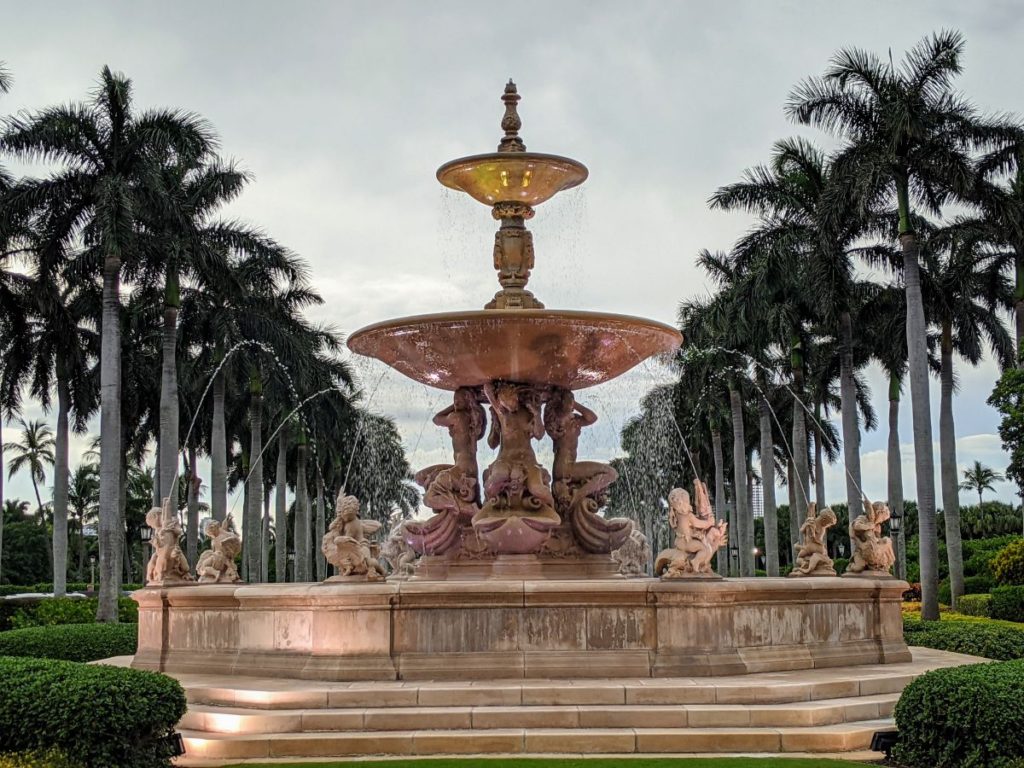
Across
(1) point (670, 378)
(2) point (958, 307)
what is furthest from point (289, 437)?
(2) point (958, 307)

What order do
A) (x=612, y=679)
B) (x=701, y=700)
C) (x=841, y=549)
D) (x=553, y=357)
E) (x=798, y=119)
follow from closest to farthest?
(x=701, y=700)
(x=612, y=679)
(x=553, y=357)
(x=798, y=119)
(x=841, y=549)

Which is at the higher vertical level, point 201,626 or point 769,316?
point 769,316

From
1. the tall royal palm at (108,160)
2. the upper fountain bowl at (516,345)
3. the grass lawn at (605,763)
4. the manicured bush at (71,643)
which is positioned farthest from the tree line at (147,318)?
the grass lawn at (605,763)

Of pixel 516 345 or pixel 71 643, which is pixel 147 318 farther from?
pixel 516 345

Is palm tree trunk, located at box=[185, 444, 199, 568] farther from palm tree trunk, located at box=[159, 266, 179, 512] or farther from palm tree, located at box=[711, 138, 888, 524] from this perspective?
palm tree, located at box=[711, 138, 888, 524]

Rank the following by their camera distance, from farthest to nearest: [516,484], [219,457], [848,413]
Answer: [219,457]
[848,413]
[516,484]

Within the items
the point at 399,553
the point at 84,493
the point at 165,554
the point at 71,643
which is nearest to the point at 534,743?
the point at 165,554

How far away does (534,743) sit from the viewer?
9578 millimetres

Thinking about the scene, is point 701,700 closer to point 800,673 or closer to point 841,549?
point 800,673

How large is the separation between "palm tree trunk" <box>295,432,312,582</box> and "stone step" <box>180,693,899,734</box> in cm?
3867

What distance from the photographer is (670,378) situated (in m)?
47.2

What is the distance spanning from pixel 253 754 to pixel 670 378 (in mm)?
38554

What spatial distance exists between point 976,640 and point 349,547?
8.74 meters

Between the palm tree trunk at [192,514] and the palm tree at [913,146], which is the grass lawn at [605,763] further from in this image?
the palm tree trunk at [192,514]
